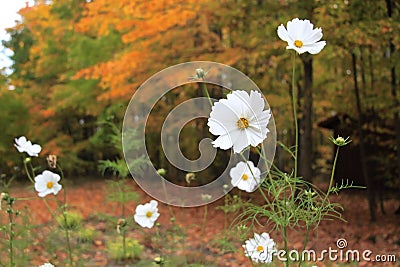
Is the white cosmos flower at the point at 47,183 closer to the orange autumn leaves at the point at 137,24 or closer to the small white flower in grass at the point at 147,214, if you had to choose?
the small white flower in grass at the point at 147,214

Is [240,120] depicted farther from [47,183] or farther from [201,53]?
[201,53]

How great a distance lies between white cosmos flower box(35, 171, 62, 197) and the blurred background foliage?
1062 mm

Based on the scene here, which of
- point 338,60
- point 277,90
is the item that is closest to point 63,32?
point 277,90

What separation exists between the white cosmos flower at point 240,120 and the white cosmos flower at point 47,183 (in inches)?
60.6

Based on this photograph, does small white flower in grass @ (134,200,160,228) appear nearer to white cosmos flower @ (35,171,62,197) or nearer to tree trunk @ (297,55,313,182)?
white cosmos flower @ (35,171,62,197)

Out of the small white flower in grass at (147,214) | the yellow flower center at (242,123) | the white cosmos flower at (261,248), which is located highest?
the small white flower in grass at (147,214)

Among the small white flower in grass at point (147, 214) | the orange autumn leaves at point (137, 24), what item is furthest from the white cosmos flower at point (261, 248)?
the orange autumn leaves at point (137, 24)

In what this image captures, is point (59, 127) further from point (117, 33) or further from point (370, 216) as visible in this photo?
point (370, 216)

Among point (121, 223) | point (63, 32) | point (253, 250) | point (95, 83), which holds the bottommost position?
point (253, 250)

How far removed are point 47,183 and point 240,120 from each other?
1.63 meters

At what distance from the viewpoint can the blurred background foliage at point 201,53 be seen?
4.84m

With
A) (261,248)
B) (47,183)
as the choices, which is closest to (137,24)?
(47,183)

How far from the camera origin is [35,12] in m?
8.68

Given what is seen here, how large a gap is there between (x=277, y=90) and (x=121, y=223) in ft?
15.5
